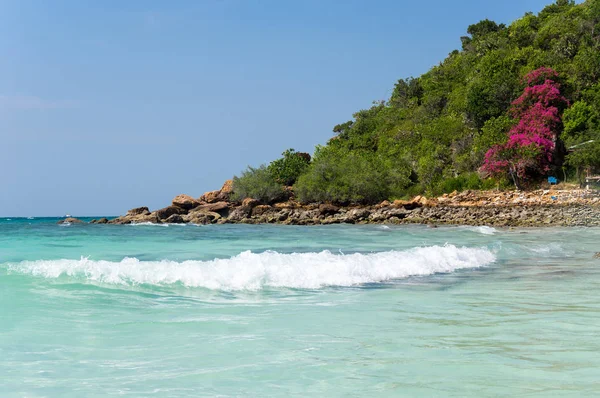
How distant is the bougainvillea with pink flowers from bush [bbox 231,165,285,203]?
65.2 ft

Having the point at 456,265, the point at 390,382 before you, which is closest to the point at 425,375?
the point at 390,382

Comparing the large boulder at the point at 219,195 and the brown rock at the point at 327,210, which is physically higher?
the large boulder at the point at 219,195

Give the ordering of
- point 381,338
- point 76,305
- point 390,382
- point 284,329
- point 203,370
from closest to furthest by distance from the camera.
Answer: point 390,382
point 203,370
point 381,338
point 284,329
point 76,305

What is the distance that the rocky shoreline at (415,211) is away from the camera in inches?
1385

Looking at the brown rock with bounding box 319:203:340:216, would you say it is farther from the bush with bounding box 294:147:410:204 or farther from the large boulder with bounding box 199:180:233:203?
the large boulder with bounding box 199:180:233:203

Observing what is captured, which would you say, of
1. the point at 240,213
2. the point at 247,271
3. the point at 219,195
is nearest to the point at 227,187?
the point at 219,195

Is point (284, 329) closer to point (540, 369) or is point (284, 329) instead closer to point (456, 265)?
point (540, 369)

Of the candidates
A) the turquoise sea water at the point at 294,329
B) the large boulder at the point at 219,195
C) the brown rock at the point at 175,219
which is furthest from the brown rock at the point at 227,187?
the turquoise sea water at the point at 294,329

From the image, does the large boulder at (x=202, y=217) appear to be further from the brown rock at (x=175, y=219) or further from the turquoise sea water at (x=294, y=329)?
the turquoise sea water at (x=294, y=329)

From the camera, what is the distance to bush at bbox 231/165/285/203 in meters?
54.5

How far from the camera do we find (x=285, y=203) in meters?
54.1

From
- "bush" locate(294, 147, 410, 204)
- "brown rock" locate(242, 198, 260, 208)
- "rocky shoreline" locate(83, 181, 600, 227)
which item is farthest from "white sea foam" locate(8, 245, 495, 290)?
"brown rock" locate(242, 198, 260, 208)

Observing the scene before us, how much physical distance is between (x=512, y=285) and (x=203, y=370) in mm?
7251

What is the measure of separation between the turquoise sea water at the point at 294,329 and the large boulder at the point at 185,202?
42.3m
